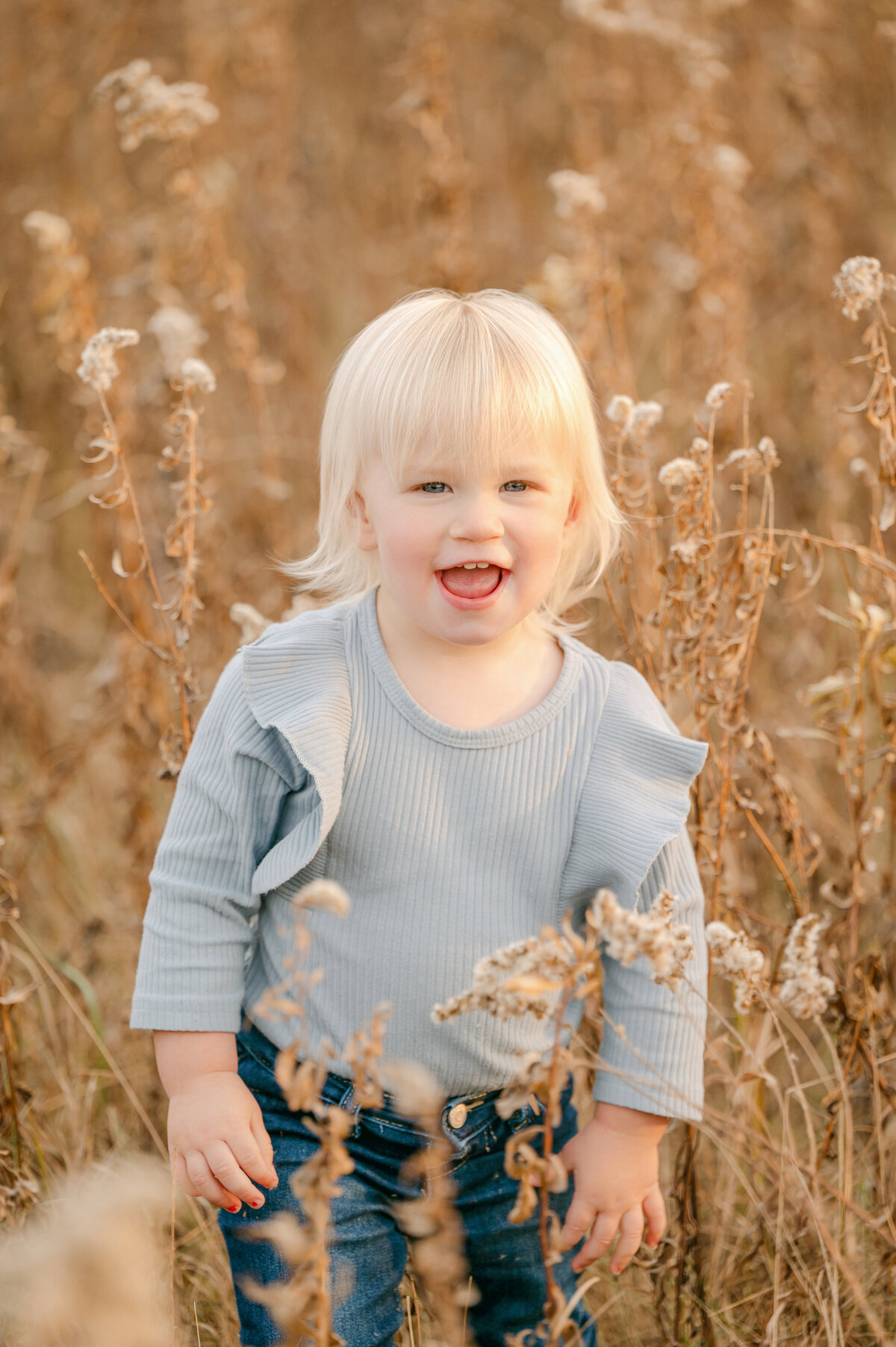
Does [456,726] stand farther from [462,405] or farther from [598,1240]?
[598,1240]

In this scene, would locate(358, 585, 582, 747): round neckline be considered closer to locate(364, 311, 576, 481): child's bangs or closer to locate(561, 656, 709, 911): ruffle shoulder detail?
locate(561, 656, 709, 911): ruffle shoulder detail

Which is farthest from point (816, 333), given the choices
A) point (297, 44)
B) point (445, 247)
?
point (297, 44)

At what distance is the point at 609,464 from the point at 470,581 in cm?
101

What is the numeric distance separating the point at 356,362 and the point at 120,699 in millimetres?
1070

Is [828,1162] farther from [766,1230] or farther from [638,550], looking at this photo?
[638,550]

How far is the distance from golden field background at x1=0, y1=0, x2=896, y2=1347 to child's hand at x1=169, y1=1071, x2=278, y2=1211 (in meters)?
0.32

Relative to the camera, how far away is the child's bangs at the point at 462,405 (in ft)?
4.29


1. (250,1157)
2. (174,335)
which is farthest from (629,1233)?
(174,335)

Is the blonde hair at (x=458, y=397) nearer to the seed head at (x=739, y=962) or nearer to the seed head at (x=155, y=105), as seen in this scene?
the seed head at (x=739, y=962)

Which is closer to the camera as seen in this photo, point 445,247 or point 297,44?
point 445,247

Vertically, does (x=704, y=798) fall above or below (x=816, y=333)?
below

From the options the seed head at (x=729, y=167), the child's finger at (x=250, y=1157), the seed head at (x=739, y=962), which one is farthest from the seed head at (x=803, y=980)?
the seed head at (x=729, y=167)

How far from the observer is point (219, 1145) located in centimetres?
132

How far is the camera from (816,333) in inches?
124
